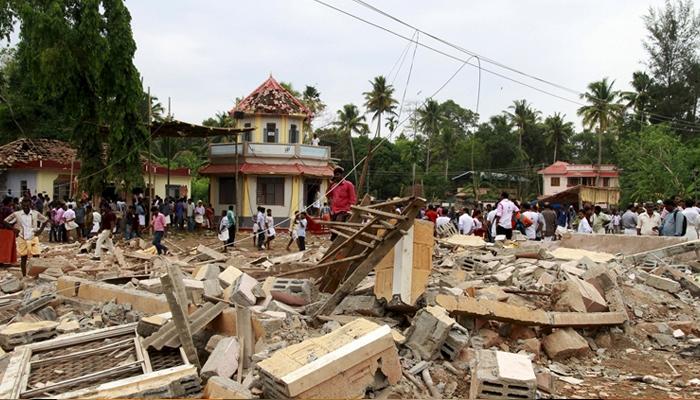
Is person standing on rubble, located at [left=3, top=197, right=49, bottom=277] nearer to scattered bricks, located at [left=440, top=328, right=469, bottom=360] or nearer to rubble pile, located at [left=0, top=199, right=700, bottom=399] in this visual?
rubble pile, located at [left=0, top=199, right=700, bottom=399]

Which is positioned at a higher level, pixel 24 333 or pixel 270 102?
pixel 270 102

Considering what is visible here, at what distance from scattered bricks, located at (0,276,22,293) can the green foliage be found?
2755 cm

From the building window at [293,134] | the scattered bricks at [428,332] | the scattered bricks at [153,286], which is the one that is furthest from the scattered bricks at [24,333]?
the building window at [293,134]

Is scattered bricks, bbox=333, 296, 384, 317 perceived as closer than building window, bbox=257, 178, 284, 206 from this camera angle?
Yes

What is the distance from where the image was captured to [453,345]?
6.06 m

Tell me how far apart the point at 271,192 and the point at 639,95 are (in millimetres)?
30491

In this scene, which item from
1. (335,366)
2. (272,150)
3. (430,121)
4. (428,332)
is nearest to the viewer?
(335,366)

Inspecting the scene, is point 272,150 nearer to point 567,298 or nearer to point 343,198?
point 343,198

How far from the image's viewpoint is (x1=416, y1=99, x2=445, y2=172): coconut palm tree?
2068 inches

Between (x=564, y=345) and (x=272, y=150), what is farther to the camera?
(x=272, y=150)

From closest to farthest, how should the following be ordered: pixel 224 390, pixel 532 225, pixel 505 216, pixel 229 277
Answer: pixel 224 390 → pixel 229 277 → pixel 505 216 → pixel 532 225

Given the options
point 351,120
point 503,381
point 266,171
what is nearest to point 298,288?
point 503,381

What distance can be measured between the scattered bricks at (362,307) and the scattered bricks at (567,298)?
235cm

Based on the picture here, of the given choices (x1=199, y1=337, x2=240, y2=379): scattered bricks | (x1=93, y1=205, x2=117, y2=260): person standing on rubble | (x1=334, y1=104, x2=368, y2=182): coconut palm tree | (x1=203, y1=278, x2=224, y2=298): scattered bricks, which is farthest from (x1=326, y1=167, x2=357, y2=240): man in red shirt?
(x1=334, y1=104, x2=368, y2=182): coconut palm tree
